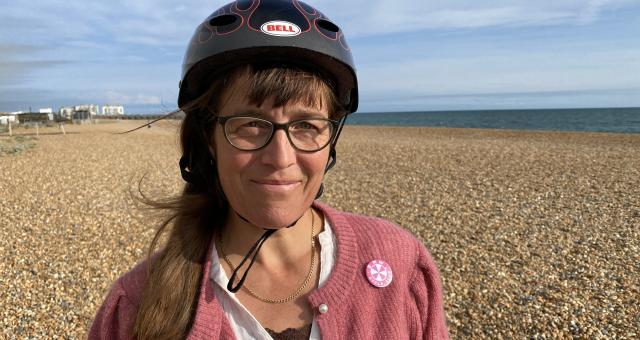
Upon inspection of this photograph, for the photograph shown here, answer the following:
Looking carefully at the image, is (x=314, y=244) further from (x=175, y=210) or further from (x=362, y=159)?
(x=362, y=159)

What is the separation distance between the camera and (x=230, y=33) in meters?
1.88

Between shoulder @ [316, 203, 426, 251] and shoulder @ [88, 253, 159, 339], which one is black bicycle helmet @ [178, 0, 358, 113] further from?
shoulder @ [88, 253, 159, 339]

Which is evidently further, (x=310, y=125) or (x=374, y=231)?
(x=374, y=231)

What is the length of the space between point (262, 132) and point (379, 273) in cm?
65

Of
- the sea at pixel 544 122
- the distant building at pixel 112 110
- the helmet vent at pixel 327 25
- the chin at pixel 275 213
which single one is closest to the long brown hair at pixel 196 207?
the chin at pixel 275 213

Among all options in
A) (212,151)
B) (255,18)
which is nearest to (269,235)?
(212,151)

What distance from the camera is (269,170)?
5.43ft

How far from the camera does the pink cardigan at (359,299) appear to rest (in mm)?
1660

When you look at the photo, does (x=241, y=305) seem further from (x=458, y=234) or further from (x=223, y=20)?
(x=458, y=234)

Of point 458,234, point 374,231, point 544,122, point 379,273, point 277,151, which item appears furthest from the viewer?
point 544,122

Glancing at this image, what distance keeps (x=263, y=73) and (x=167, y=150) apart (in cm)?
2312

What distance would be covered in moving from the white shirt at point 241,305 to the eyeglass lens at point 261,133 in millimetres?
439

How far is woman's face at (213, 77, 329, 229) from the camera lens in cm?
166

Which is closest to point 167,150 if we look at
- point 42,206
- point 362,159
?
point 362,159
